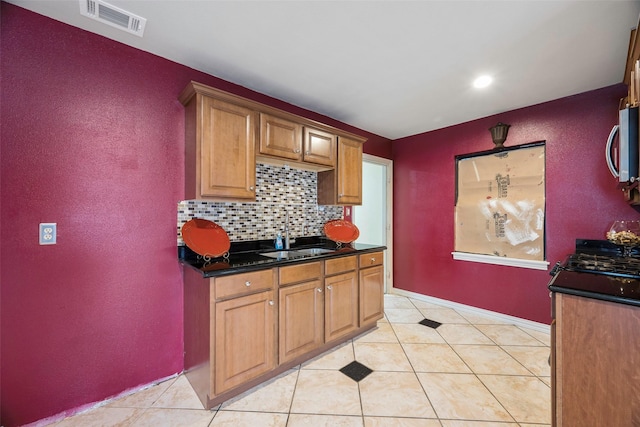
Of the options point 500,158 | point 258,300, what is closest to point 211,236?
point 258,300

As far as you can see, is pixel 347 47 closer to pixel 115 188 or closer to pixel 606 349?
pixel 115 188

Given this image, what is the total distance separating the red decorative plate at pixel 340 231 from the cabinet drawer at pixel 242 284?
3.73 ft

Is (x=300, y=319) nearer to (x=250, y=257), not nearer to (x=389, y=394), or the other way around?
(x=250, y=257)

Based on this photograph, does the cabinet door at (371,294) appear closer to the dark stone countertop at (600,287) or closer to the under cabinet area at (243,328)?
the under cabinet area at (243,328)

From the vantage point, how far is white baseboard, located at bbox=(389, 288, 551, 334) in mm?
2671

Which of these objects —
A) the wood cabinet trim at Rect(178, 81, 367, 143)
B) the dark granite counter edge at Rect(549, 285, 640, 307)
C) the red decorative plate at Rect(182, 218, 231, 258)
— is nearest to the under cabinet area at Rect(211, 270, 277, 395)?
the red decorative plate at Rect(182, 218, 231, 258)

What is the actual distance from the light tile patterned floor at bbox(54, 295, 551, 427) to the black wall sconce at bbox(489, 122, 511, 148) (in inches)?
81.1

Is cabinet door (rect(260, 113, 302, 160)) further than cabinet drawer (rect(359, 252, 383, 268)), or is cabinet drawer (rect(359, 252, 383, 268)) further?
cabinet drawer (rect(359, 252, 383, 268))

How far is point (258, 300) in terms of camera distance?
5.83 ft

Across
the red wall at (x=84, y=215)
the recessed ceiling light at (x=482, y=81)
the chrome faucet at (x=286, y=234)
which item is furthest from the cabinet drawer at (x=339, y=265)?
the recessed ceiling light at (x=482, y=81)

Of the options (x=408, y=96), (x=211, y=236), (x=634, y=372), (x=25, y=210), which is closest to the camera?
(x=634, y=372)

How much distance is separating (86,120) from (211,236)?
1047mm

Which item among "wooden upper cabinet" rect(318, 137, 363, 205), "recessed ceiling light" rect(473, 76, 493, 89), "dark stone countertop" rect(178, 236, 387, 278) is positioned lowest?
"dark stone countertop" rect(178, 236, 387, 278)

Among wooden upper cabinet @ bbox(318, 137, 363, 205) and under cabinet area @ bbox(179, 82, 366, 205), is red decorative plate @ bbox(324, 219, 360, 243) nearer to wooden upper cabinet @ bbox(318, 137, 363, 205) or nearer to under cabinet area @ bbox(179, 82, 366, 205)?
wooden upper cabinet @ bbox(318, 137, 363, 205)
